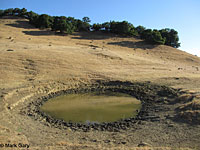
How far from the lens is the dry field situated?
37.2 feet

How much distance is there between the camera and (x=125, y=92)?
24.2 meters

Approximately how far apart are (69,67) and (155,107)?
55.9 ft

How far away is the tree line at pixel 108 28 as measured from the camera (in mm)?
52697

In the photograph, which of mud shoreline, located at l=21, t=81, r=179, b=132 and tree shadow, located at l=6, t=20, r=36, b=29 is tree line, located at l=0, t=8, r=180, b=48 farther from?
mud shoreline, located at l=21, t=81, r=179, b=132

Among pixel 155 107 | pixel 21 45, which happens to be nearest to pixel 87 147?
pixel 155 107

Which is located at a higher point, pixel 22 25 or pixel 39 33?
pixel 22 25

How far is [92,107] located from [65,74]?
10.3 m

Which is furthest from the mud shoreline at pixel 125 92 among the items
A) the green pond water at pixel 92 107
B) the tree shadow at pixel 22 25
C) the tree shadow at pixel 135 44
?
the tree shadow at pixel 22 25

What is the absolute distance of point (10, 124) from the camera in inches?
536

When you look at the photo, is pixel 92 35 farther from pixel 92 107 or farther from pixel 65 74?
pixel 92 107

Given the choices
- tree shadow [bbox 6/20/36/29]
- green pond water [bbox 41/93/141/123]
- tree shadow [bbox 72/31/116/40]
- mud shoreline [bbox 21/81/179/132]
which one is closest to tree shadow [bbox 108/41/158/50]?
tree shadow [bbox 72/31/116/40]

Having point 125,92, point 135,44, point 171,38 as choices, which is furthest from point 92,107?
point 171,38

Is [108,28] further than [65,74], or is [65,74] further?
[108,28]

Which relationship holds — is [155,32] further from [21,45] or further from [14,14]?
[14,14]
